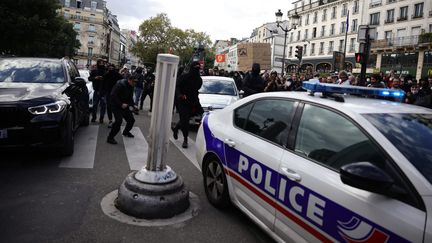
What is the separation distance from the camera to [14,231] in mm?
3512

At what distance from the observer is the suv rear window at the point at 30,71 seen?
6496 millimetres

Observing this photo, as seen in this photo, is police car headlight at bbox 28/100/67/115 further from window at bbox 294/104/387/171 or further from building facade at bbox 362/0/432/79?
building facade at bbox 362/0/432/79

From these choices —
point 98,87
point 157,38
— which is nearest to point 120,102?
point 98,87

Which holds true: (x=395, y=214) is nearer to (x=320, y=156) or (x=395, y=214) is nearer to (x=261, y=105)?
(x=320, y=156)

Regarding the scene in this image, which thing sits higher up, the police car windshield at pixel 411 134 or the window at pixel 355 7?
the window at pixel 355 7

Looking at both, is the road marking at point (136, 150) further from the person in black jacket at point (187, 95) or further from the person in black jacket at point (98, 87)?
the person in black jacket at point (98, 87)

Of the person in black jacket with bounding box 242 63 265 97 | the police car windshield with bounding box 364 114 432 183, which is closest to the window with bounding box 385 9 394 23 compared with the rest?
the person in black jacket with bounding box 242 63 265 97

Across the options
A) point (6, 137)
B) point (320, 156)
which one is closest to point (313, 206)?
point (320, 156)

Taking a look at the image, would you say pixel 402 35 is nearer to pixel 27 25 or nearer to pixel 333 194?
pixel 27 25

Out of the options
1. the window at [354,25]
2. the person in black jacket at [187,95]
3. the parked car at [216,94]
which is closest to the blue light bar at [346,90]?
the person in black jacket at [187,95]

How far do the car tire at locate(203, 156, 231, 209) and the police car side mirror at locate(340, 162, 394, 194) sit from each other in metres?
2.03

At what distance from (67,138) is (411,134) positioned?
16.1 feet

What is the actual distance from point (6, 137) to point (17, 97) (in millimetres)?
631

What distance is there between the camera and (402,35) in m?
44.6
